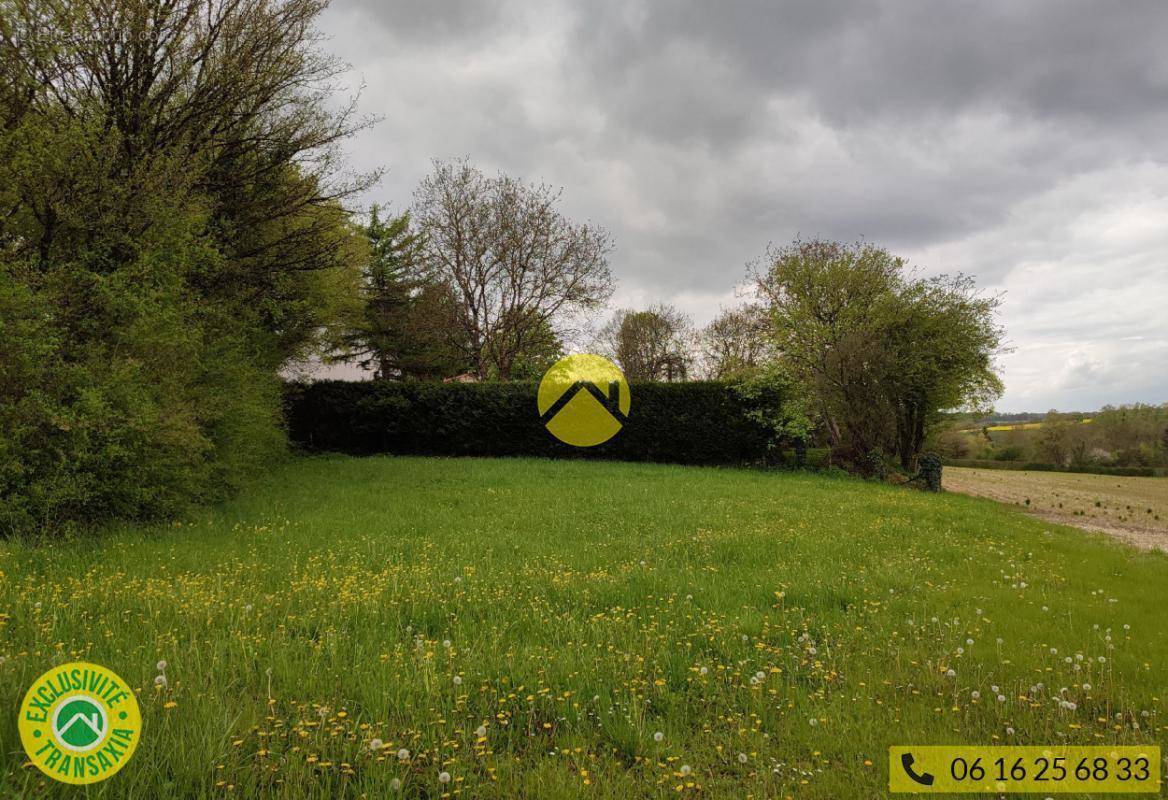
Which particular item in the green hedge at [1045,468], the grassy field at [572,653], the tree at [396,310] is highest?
the tree at [396,310]

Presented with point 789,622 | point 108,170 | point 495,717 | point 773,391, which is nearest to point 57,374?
point 108,170

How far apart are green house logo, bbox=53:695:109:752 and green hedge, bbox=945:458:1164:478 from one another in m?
42.0

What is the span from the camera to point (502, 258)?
24.8 meters

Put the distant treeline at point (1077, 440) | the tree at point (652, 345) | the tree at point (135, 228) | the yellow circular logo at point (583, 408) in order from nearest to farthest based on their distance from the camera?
the tree at point (135, 228) < the yellow circular logo at point (583, 408) < the distant treeline at point (1077, 440) < the tree at point (652, 345)

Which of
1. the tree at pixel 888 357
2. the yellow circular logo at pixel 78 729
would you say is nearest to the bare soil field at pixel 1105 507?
the tree at pixel 888 357

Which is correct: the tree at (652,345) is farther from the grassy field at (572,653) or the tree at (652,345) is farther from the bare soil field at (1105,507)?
the grassy field at (572,653)

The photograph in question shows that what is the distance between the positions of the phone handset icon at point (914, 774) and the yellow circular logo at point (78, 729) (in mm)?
Answer: 3353

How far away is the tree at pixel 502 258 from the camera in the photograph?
24.7 m

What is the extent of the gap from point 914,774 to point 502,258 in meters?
24.6

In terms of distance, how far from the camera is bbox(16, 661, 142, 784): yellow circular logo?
1.98 m

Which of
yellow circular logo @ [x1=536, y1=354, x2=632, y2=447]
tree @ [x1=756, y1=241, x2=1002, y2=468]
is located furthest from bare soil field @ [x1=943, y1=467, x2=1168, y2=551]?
yellow circular logo @ [x1=536, y1=354, x2=632, y2=447]

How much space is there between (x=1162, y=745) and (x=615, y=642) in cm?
293

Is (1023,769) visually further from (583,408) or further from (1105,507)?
(583,408)

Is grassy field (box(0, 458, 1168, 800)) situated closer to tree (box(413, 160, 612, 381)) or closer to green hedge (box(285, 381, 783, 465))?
green hedge (box(285, 381, 783, 465))
